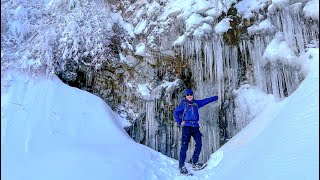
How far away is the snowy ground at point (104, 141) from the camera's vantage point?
4688 millimetres

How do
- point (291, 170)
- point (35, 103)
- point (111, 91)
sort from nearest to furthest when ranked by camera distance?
point (291, 170) < point (35, 103) < point (111, 91)

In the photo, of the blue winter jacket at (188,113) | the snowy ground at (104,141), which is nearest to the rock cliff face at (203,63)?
the snowy ground at (104,141)

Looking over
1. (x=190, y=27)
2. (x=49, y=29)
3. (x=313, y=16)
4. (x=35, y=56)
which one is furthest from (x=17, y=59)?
(x=313, y=16)

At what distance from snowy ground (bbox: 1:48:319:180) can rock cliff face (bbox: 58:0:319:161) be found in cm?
53

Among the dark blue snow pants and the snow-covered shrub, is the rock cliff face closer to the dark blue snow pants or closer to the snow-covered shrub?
the snow-covered shrub

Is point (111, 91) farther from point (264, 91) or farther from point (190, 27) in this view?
point (264, 91)

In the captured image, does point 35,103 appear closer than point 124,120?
Yes

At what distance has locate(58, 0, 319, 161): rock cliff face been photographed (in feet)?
24.0

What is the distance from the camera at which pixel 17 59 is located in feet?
27.3

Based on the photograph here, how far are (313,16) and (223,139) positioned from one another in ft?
9.28

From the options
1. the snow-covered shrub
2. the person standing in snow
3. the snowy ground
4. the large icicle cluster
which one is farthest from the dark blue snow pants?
the snow-covered shrub

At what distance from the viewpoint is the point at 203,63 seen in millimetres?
8164

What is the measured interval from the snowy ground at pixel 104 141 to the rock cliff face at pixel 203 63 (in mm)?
531

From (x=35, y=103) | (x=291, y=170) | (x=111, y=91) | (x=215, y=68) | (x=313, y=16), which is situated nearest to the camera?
(x=291, y=170)
